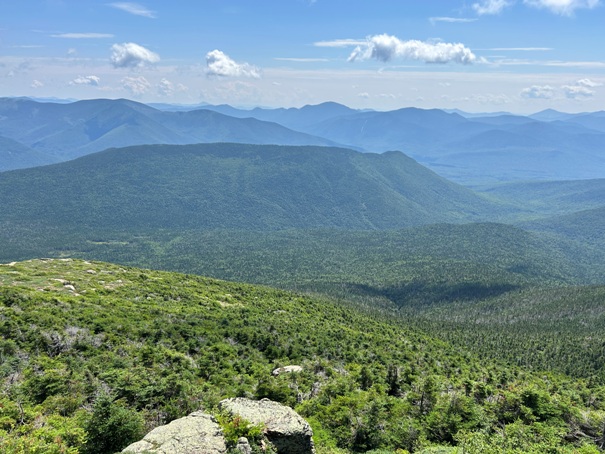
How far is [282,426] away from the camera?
24.6 m

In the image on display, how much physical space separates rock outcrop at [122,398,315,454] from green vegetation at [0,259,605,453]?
3702 millimetres

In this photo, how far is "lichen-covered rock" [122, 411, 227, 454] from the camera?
813 inches

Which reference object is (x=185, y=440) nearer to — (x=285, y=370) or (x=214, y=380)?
(x=214, y=380)

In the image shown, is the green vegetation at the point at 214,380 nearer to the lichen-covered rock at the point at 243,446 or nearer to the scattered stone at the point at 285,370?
the scattered stone at the point at 285,370

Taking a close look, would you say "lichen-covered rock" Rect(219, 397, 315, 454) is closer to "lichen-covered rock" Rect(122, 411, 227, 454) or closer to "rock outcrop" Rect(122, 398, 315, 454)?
"rock outcrop" Rect(122, 398, 315, 454)

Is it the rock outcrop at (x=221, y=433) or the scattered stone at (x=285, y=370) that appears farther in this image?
the scattered stone at (x=285, y=370)

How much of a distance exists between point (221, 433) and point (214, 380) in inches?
877

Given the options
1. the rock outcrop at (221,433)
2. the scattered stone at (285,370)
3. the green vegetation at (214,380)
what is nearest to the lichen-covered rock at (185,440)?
the rock outcrop at (221,433)

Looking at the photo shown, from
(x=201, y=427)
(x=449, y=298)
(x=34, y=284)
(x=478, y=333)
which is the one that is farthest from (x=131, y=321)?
(x=449, y=298)

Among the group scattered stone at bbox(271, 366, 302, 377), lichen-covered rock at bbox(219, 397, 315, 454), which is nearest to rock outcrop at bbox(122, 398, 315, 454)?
lichen-covered rock at bbox(219, 397, 315, 454)

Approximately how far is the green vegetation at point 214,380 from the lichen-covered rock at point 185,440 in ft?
11.0

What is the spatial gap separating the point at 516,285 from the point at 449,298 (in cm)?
3879

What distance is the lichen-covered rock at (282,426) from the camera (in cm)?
2422

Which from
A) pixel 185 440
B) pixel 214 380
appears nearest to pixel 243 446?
pixel 185 440
